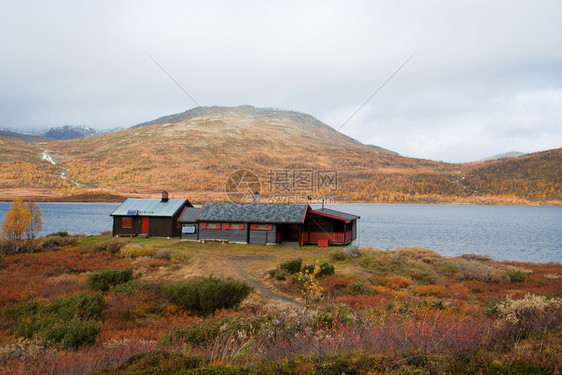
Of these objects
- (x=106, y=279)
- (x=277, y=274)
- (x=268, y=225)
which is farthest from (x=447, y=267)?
(x=106, y=279)

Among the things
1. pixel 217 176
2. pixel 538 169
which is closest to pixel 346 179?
pixel 217 176

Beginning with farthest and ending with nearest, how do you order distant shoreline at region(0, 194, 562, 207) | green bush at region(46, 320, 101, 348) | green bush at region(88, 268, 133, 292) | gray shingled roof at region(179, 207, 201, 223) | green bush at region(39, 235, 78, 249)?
distant shoreline at region(0, 194, 562, 207) < gray shingled roof at region(179, 207, 201, 223) < green bush at region(39, 235, 78, 249) < green bush at region(88, 268, 133, 292) < green bush at region(46, 320, 101, 348)

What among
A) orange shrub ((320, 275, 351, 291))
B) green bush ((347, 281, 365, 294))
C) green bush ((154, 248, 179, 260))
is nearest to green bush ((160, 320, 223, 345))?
orange shrub ((320, 275, 351, 291))

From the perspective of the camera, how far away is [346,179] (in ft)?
620

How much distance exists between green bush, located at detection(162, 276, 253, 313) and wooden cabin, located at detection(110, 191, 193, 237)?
2524 cm

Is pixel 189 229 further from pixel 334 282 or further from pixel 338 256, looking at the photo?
pixel 334 282

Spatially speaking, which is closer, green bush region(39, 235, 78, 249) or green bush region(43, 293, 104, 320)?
green bush region(43, 293, 104, 320)

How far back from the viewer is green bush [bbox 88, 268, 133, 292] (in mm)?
16703

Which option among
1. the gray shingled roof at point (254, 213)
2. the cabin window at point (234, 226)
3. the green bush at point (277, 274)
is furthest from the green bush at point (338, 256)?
the cabin window at point (234, 226)

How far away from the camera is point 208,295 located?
13602 mm

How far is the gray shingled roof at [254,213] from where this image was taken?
109ft

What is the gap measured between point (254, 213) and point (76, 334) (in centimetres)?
2581

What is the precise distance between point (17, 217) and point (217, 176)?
481ft

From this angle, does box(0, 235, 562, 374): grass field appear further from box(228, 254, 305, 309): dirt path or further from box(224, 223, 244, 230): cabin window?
box(224, 223, 244, 230): cabin window
